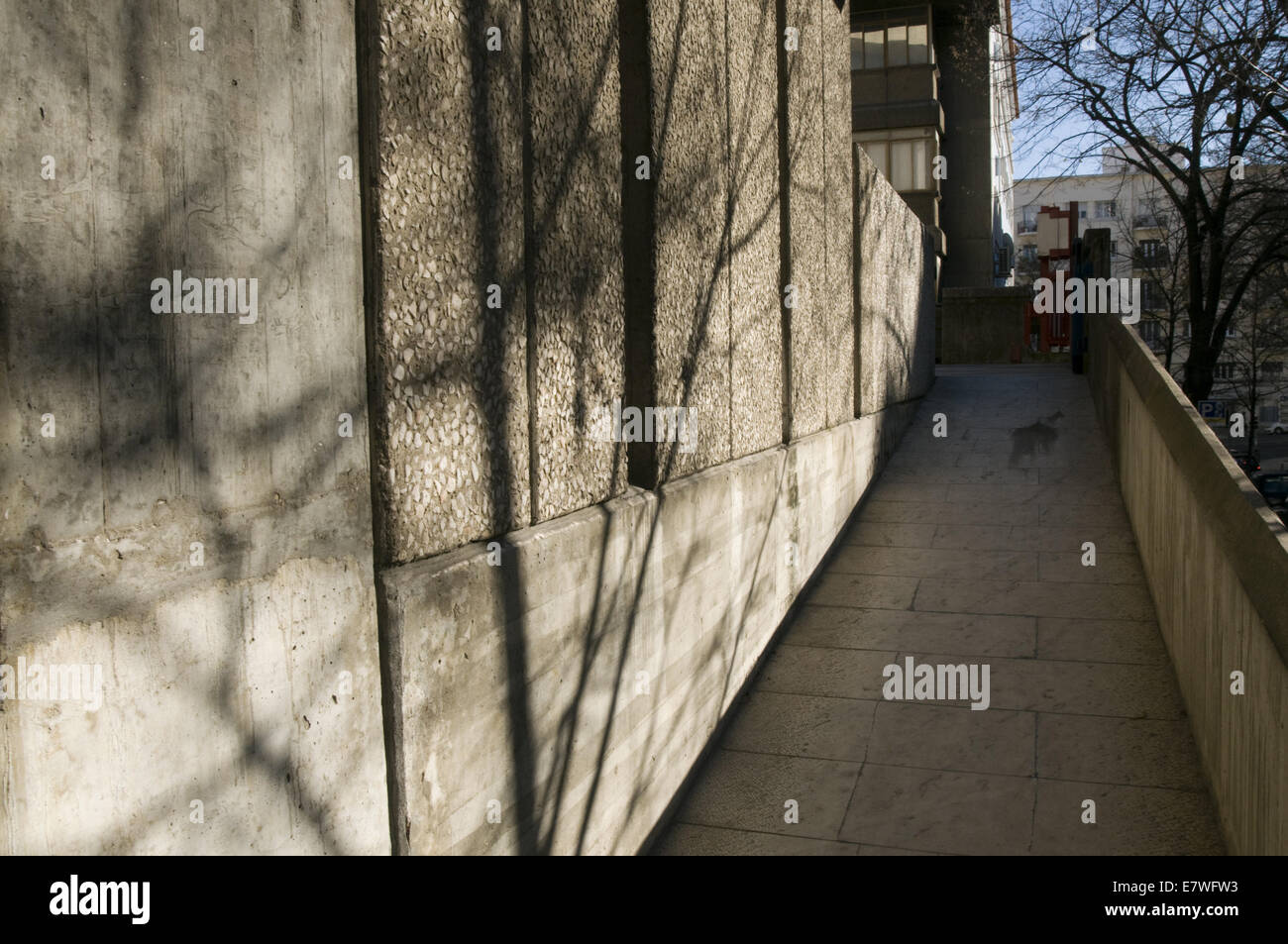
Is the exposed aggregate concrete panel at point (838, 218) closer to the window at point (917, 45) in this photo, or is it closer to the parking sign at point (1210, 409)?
the parking sign at point (1210, 409)

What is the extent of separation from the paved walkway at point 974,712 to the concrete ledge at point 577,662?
0.38 m

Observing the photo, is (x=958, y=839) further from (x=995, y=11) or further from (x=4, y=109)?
(x=995, y=11)

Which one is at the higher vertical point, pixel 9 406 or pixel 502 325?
pixel 502 325

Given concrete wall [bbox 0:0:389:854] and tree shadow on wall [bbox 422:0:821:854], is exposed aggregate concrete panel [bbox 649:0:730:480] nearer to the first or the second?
tree shadow on wall [bbox 422:0:821:854]

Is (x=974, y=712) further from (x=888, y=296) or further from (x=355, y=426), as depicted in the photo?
(x=888, y=296)

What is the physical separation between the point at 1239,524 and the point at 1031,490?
505 cm

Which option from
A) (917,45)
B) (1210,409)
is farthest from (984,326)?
(917,45)

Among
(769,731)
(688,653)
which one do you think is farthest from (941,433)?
(688,653)

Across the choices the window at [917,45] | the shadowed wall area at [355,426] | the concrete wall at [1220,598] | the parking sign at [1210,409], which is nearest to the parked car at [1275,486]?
the parking sign at [1210,409]

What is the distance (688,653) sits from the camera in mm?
5082

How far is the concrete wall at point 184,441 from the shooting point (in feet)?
6.08

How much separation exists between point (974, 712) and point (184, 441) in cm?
485

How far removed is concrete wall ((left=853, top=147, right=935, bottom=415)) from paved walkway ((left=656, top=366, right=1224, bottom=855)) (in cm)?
134

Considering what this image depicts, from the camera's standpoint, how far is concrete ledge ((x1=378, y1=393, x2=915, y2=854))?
2.89 m
